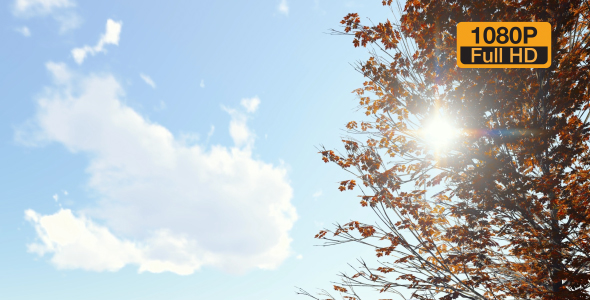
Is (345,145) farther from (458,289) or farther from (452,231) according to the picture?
(458,289)

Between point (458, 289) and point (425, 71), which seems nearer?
point (458, 289)

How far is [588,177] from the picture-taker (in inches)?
223

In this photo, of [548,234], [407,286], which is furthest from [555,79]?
[407,286]

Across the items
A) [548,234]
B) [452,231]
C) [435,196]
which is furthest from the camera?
[435,196]

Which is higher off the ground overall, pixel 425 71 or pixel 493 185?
pixel 425 71

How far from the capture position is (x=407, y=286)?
5684 millimetres

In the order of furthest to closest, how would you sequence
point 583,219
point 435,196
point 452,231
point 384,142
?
point 384,142 < point 435,196 < point 452,231 < point 583,219

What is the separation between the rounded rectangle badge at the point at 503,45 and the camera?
5688mm

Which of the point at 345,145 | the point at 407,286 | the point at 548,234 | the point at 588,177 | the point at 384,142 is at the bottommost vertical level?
the point at 407,286

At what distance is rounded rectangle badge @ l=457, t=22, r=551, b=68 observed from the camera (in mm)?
5688

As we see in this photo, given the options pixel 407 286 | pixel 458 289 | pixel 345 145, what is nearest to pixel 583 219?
pixel 458 289

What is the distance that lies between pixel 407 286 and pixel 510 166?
3090 millimetres

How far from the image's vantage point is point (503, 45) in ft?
18.7

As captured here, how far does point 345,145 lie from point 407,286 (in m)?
3.04
